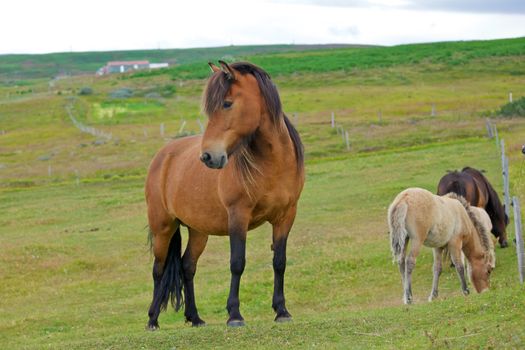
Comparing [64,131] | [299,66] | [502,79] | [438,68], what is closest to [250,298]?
[64,131]

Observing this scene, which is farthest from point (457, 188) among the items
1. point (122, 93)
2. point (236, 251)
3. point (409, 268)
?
point (122, 93)

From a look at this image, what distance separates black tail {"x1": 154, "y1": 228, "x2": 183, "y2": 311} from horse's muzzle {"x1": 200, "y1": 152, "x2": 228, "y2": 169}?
283cm

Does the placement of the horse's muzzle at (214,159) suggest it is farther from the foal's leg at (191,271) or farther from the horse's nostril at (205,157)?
the foal's leg at (191,271)

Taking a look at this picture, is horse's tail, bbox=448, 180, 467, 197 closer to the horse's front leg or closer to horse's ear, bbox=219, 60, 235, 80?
the horse's front leg

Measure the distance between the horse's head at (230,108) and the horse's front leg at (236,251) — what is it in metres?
0.82

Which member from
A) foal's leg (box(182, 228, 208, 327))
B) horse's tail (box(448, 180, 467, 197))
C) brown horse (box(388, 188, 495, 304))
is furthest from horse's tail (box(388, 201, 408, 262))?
horse's tail (box(448, 180, 467, 197))

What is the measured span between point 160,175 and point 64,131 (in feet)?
180

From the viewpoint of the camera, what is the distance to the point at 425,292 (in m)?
14.9

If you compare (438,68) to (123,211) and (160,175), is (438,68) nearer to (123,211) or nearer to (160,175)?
(123,211)

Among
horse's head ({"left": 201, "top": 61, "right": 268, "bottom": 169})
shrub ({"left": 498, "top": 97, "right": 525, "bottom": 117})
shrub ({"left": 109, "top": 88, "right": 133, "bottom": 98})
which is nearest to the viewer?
horse's head ({"left": 201, "top": 61, "right": 268, "bottom": 169})

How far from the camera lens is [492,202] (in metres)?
17.8

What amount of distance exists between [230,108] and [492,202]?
10580 mm

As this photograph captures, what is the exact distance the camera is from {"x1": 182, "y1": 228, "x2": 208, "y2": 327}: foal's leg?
10.9m

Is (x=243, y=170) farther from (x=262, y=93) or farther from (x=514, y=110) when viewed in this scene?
(x=514, y=110)
